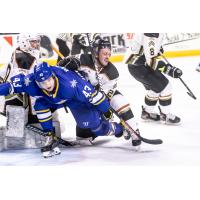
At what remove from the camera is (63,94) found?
3438 millimetres

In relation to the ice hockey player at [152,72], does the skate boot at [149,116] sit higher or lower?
lower

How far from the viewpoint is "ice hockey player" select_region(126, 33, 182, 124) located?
137 inches

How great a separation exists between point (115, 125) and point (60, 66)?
501 mm

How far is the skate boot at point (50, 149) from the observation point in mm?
3492

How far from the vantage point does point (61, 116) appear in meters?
3.49

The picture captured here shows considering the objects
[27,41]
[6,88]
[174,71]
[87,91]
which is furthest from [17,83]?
[174,71]

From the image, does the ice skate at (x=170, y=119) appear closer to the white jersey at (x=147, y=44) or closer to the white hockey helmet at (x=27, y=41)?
the white jersey at (x=147, y=44)

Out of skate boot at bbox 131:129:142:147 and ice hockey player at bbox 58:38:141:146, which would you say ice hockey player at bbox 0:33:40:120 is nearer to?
ice hockey player at bbox 58:38:141:146

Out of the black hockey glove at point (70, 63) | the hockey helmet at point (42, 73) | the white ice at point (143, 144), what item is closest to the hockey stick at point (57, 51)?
the black hockey glove at point (70, 63)

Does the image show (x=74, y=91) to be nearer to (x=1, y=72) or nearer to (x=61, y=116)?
(x=61, y=116)

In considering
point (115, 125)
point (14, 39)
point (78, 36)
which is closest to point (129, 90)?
point (115, 125)

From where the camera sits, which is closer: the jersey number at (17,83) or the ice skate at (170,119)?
the jersey number at (17,83)

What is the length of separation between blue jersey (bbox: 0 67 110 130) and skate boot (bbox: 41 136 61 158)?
0.10 m

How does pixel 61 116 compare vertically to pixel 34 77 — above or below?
below
